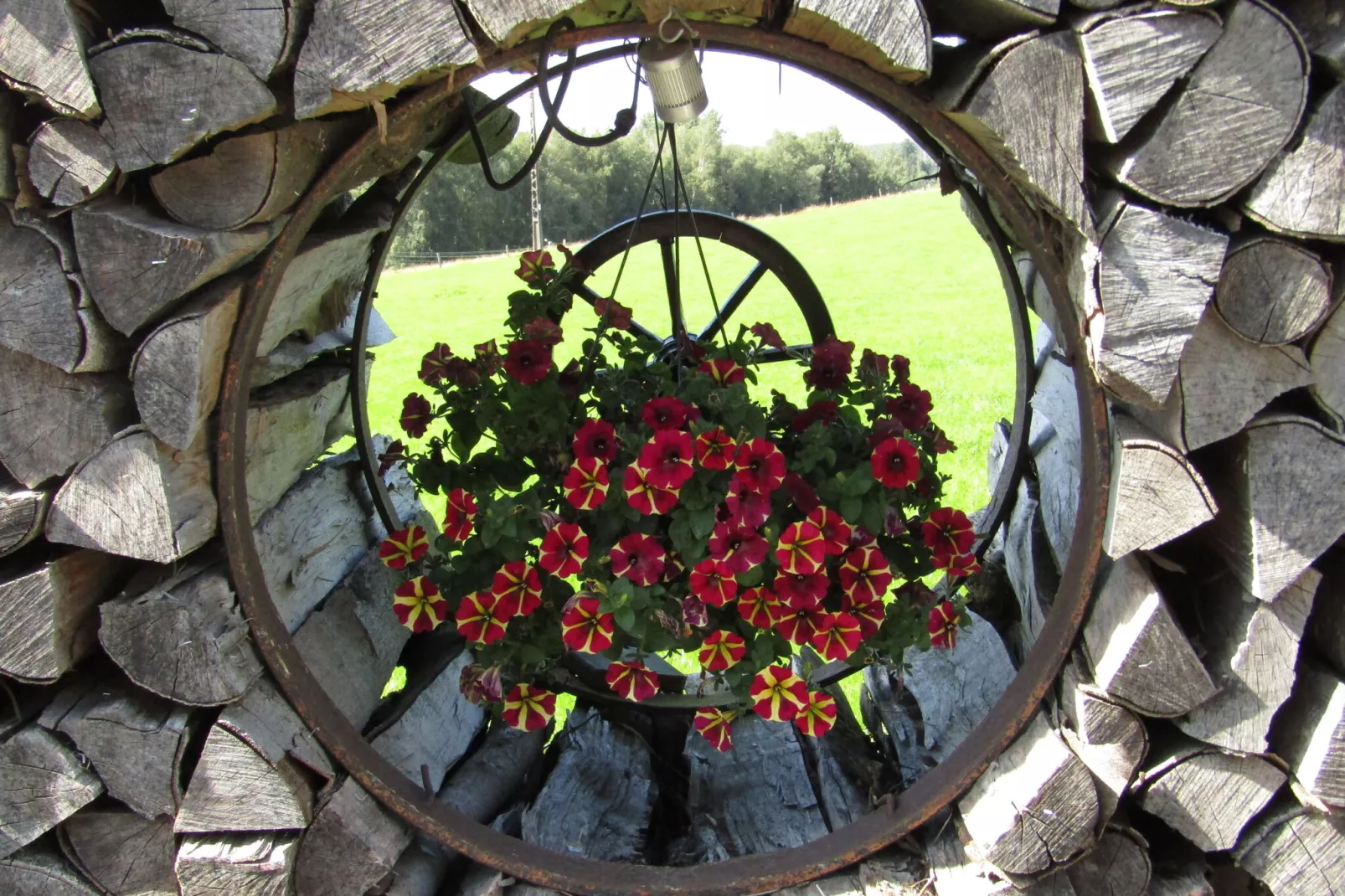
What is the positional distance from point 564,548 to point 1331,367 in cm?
110

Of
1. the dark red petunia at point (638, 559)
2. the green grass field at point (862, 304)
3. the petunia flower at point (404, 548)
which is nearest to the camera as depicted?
the dark red petunia at point (638, 559)

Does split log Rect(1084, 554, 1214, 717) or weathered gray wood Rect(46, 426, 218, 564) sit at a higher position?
weathered gray wood Rect(46, 426, 218, 564)

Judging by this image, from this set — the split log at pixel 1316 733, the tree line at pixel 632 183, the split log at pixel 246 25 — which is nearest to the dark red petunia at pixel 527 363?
the split log at pixel 246 25

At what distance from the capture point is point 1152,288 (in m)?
1.37

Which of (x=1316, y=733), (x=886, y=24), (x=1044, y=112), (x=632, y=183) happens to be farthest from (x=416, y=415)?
(x=632, y=183)

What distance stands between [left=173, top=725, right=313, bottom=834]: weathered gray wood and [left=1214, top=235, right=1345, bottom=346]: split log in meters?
1.48

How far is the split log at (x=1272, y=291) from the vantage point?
4.49ft

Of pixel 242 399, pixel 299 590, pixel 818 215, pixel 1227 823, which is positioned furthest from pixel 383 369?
pixel 1227 823

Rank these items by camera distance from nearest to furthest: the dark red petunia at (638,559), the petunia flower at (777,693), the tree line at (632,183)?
the dark red petunia at (638,559) → the petunia flower at (777,693) → the tree line at (632,183)

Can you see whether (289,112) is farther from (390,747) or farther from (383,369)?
(383,369)

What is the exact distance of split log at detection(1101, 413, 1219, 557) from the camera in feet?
4.75

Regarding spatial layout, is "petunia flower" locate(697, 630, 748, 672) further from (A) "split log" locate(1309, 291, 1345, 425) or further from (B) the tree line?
(B) the tree line

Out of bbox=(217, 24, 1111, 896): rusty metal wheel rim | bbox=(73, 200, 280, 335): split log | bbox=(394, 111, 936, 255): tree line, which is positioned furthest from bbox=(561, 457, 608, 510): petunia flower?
bbox=(394, 111, 936, 255): tree line

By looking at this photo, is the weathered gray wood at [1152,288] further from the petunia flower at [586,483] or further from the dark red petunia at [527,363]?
the dark red petunia at [527,363]
